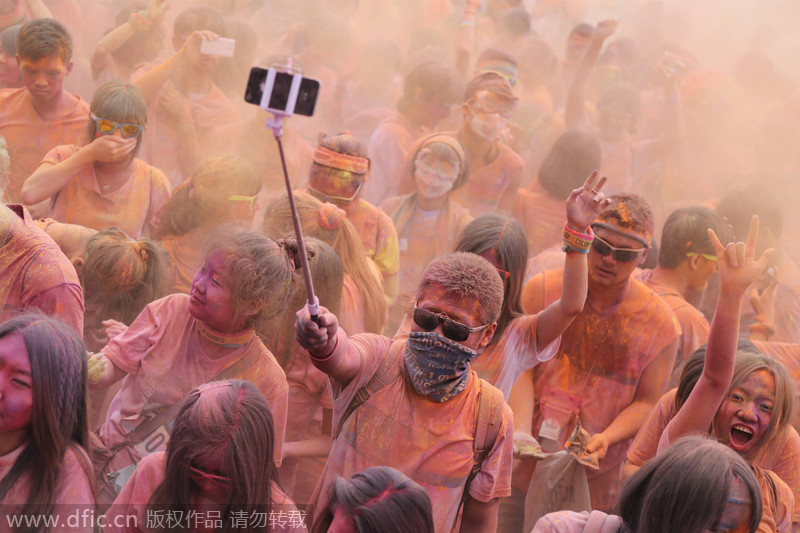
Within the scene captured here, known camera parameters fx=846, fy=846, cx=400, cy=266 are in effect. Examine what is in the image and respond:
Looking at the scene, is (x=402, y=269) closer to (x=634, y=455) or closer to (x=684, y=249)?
(x=684, y=249)

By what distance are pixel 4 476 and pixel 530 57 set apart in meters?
9.74

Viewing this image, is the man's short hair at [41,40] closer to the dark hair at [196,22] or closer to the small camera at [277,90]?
the dark hair at [196,22]

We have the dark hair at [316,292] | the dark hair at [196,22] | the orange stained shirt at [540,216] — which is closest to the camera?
the dark hair at [316,292]

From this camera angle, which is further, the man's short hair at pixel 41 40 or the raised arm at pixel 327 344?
the man's short hair at pixel 41 40

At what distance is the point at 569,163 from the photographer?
6504 millimetres

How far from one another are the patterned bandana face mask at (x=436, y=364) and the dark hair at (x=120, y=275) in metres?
1.66

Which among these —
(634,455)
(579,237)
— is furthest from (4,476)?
(634,455)

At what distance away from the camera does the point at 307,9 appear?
10.5 metres

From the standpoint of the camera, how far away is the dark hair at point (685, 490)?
2334 millimetres

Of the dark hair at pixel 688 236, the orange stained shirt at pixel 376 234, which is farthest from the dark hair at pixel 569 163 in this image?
the orange stained shirt at pixel 376 234

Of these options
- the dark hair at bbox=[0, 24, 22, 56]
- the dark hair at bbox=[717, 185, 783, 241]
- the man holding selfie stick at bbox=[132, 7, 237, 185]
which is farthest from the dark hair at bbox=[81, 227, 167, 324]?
the dark hair at bbox=[717, 185, 783, 241]

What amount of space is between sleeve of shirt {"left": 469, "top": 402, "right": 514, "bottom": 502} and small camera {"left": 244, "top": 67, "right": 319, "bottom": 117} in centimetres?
126

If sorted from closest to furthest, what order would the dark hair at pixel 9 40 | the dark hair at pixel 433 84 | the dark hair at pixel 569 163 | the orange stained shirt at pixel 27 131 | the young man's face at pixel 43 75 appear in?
the young man's face at pixel 43 75 < the orange stained shirt at pixel 27 131 < the dark hair at pixel 9 40 < the dark hair at pixel 569 163 < the dark hair at pixel 433 84

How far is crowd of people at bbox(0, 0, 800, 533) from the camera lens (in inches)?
94.7
